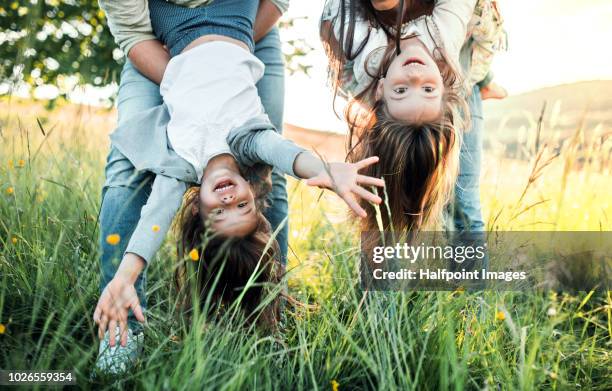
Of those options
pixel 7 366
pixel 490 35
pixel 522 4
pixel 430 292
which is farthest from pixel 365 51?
pixel 7 366

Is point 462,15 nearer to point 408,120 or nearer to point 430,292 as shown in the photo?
point 408,120

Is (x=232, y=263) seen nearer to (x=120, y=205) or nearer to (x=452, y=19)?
(x=120, y=205)

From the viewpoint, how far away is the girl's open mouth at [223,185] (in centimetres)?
152

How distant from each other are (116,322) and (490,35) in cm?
128

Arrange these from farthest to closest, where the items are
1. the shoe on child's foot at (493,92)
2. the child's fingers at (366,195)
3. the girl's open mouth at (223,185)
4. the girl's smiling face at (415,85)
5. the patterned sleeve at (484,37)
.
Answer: the shoe on child's foot at (493,92)
the patterned sleeve at (484,37)
the girl's smiling face at (415,85)
the girl's open mouth at (223,185)
the child's fingers at (366,195)

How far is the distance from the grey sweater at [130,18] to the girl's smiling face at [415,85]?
544mm

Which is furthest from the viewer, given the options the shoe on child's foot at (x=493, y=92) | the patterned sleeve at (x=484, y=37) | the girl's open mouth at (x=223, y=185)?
the shoe on child's foot at (x=493, y=92)

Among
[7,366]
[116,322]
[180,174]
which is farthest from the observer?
[180,174]

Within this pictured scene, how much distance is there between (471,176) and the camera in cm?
189

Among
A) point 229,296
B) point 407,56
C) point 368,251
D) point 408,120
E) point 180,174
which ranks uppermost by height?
point 407,56

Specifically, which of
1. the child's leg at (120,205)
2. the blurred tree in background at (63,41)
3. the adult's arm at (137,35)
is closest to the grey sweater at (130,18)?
the adult's arm at (137,35)

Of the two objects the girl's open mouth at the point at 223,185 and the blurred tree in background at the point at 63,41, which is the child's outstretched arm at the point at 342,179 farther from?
the blurred tree in background at the point at 63,41

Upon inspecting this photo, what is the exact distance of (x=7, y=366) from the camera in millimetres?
1232

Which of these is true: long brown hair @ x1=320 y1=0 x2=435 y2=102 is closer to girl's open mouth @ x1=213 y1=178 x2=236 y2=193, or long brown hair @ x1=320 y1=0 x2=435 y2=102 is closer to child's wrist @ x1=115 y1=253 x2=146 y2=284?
girl's open mouth @ x1=213 y1=178 x2=236 y2=193
